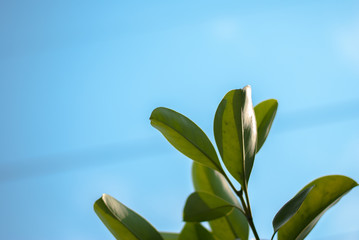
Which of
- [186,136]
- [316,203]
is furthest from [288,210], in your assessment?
[186,136]

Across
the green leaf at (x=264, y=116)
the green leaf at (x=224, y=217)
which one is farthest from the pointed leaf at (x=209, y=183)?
the green leaf at (x=264, y=116)

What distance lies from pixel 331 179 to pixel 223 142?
0.16 metres

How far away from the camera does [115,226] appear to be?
1.78 feet

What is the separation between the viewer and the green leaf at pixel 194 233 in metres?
0.58

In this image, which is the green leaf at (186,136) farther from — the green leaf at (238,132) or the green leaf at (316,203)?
the green leaf at (316,203)

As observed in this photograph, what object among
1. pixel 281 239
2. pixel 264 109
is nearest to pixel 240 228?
pixel 281 239

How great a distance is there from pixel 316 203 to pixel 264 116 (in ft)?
0.57

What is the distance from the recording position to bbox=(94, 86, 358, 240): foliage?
535 mm

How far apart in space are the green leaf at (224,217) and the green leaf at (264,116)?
4.3 inches

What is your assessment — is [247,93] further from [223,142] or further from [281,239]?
[281,239]

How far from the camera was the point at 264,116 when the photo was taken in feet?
2.15

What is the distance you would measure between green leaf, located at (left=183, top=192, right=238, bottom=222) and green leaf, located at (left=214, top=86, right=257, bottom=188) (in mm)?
49

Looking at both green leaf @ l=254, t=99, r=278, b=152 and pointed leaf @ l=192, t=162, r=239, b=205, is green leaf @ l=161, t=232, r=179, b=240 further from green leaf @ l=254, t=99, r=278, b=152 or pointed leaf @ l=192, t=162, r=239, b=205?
green leaf @ l=254, t=99, r=278, b=152

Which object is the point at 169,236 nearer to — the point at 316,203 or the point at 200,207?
the point at 200,207
